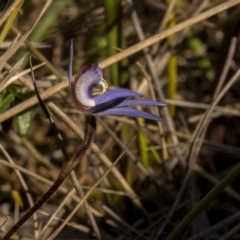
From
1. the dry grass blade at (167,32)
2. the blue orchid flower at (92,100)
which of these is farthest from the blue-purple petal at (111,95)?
the dry grass blade at (167,32)

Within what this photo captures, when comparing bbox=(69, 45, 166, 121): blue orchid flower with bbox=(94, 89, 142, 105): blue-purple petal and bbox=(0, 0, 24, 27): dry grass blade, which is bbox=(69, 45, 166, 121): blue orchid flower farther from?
bbox=(0, 0, 24, 27): dry grass blade

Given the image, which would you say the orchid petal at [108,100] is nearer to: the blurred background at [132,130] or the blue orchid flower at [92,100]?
the blue orchid flower at [92,100]

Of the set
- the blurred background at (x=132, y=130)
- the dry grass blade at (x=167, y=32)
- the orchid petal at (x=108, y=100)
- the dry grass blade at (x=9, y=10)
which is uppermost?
the dry grass blade at (x=9, y=10)

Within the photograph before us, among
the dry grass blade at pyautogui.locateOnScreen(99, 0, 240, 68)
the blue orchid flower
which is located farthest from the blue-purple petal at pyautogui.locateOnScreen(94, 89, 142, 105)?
the dry grass blade at pyautogui.locateOnScreen(99, 0, 240, 68)

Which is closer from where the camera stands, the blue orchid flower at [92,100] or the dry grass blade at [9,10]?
the blue orchid flower at [92,100]

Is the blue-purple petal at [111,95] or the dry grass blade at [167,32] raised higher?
the dry grass blade at [167,32]

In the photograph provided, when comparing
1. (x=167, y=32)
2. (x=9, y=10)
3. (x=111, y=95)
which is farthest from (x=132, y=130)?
(x=111, y=95)

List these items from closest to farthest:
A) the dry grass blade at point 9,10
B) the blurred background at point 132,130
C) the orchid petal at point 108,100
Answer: the orchid petal at point 108,100 → the dry grass blade at point 9,10 → the blurred background at point 132,130

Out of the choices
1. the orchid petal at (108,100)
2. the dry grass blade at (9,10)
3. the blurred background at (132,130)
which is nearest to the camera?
the orchid petal at (108,100)

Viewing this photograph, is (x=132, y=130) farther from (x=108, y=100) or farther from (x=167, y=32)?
(x=108, y=100)
